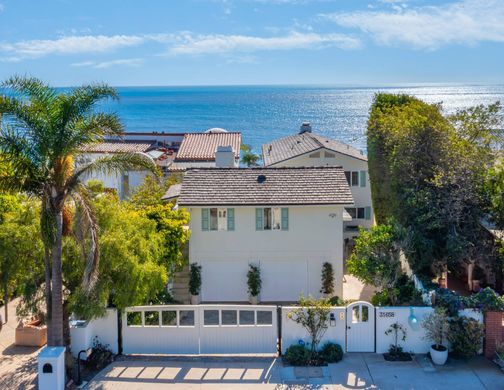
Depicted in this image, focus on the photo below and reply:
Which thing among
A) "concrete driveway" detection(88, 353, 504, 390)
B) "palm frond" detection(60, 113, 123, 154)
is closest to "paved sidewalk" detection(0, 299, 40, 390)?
"concrete driveway" detection(88, 353, 504, 390)

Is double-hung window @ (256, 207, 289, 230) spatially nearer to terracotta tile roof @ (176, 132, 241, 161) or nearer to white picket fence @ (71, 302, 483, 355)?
white picket fence @ (71, 302, 483, 355)

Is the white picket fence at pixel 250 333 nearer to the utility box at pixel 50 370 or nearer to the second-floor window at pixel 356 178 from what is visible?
the utility box at pixel 50 370

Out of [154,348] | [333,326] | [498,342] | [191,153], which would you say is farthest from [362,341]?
[191,153]

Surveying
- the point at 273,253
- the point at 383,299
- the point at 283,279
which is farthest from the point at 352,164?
the point at 383,299

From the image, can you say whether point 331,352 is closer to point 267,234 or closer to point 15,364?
point 267,234

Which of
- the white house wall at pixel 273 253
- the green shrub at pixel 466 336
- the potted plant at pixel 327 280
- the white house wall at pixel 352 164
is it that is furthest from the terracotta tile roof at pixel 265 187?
the white house wall at pixel 352 164

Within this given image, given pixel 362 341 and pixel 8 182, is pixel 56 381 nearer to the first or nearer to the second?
pixel 8 182
